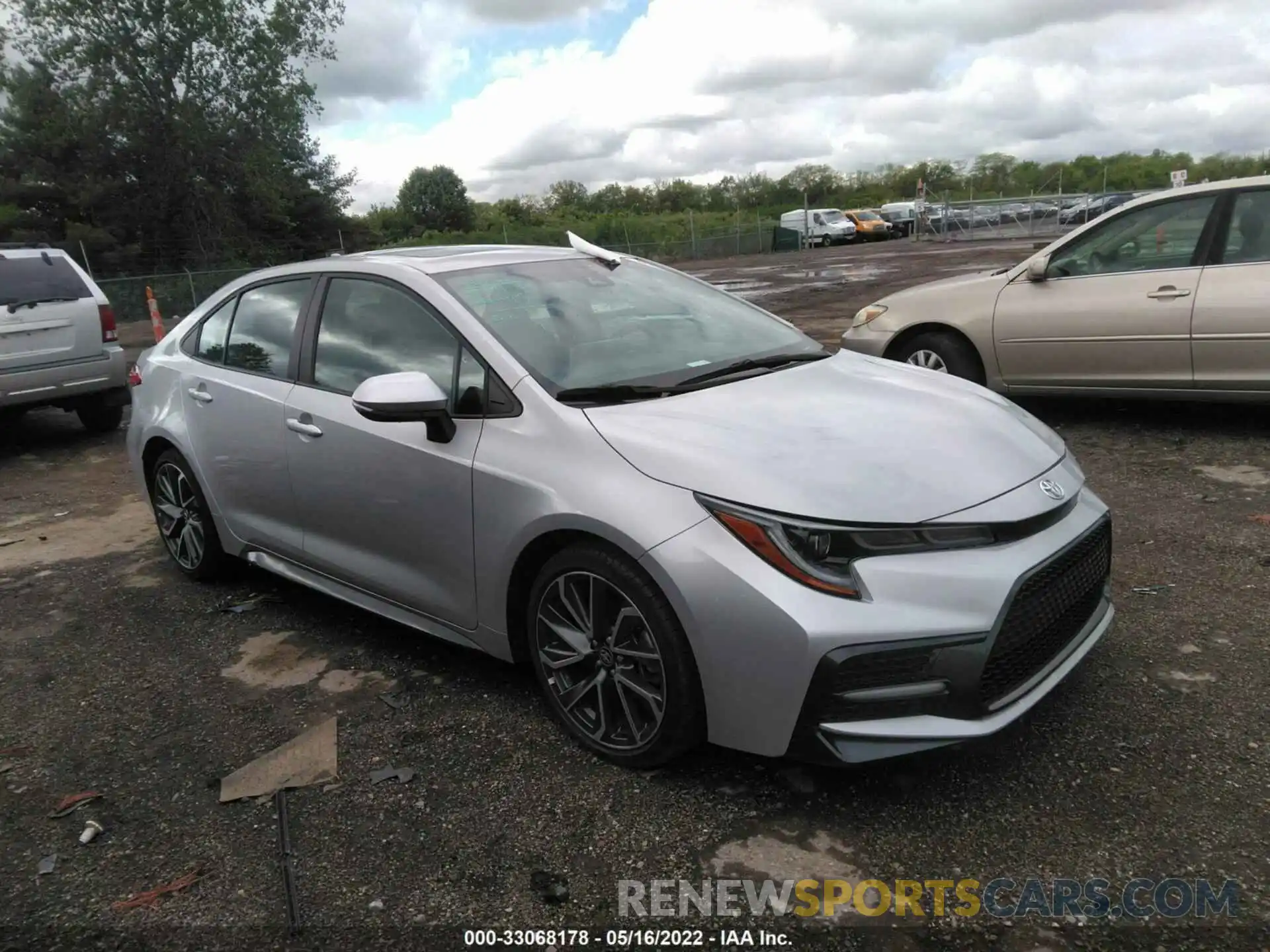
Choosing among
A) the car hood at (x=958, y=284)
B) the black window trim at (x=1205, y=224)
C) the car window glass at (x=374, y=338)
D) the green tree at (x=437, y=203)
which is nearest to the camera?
the car window glass at (x=374, y=338)

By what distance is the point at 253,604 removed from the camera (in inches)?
177

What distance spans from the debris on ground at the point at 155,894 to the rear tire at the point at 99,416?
7234mm

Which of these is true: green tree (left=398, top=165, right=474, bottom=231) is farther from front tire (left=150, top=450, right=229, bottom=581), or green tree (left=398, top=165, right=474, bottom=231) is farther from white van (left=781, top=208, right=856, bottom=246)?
front tire (left=150, top=450, right=229, bottom=581)

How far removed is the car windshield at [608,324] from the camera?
3.21 metres

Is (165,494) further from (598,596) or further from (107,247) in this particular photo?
(107,247)

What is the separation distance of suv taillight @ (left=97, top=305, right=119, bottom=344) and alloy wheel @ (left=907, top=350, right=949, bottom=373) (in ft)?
21.9

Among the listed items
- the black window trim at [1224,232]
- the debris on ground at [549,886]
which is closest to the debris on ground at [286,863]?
the debris on ground at [549,886]

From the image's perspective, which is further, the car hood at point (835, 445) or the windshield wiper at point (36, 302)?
the windshield wiper at point (36, 302)

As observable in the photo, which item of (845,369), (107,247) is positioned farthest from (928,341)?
(107,247)

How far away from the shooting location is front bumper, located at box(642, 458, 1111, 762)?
2379mm

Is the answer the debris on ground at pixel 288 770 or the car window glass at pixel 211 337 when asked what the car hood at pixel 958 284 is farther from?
the debris on ground at pixel 288 770

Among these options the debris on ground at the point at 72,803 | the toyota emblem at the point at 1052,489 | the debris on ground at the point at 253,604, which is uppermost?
the toyota emblem at the point at 1052,489

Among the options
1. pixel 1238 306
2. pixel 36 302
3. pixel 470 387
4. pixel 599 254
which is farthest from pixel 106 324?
pixel 1238 306

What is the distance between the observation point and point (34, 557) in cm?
541
